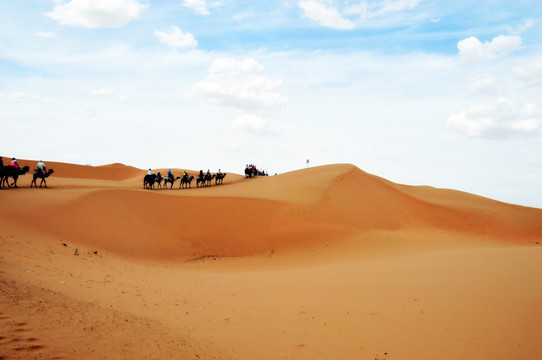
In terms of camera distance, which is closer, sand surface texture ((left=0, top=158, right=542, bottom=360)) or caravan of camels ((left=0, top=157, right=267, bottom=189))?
sand surface texture ((left=0, top=158, right=542, bottom=360))

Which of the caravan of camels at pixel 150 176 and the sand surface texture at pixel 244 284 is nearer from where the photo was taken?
the sand surface texture at pixel 244 284

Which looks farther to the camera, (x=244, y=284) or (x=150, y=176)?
(x=150, y=176)

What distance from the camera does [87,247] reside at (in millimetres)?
15328

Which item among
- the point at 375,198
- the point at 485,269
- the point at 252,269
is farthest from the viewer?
the point at 375,198

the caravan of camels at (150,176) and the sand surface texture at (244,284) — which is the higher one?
the caravan of camels at (150,176)

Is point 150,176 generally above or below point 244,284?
above

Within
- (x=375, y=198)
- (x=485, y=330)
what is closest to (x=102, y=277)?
(x=485, y=330)

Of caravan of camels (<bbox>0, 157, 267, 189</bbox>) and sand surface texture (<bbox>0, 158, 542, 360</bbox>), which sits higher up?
caravan of camels (<bbox>0, 157, 267, 189</bbox>)

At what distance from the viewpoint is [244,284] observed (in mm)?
11703

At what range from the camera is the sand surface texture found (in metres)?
6.07

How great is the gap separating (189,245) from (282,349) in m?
13.7

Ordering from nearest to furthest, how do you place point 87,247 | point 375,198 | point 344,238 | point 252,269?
point 87,247, point 252,269, point 344,238, point 375,198

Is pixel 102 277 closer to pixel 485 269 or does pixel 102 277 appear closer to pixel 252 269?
pixel 252 269

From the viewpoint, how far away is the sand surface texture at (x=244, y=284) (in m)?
6.07
